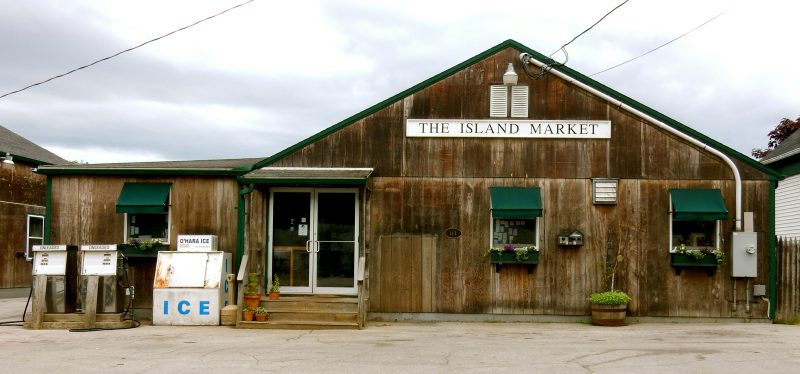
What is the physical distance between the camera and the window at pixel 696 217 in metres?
14.5

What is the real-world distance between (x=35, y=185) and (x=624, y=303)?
18115 mm

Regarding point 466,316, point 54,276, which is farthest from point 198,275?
point 466,316

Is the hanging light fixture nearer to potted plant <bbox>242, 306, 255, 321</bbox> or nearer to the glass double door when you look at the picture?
the glass double door

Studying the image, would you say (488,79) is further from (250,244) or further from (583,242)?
(250,244)

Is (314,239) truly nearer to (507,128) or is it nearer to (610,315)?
(507,128)

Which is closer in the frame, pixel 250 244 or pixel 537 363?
pixel 537 363

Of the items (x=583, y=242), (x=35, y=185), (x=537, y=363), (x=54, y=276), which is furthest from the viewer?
(x=35, y=185)

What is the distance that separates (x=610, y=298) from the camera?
14.2 meters

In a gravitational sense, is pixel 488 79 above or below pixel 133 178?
above

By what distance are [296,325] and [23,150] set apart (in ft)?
47.3

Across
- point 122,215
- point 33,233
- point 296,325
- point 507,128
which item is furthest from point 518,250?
point 33,233

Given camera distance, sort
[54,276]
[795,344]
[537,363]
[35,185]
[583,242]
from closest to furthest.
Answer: [537,363] < [795,344] < [54,276] < [583,242] < [35,185]

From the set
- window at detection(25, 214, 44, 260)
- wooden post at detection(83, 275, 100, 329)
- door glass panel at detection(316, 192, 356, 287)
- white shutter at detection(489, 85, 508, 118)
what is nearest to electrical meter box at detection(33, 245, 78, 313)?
wooden post at detection(83, 275, 100, 329)

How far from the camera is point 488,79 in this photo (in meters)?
15.1
